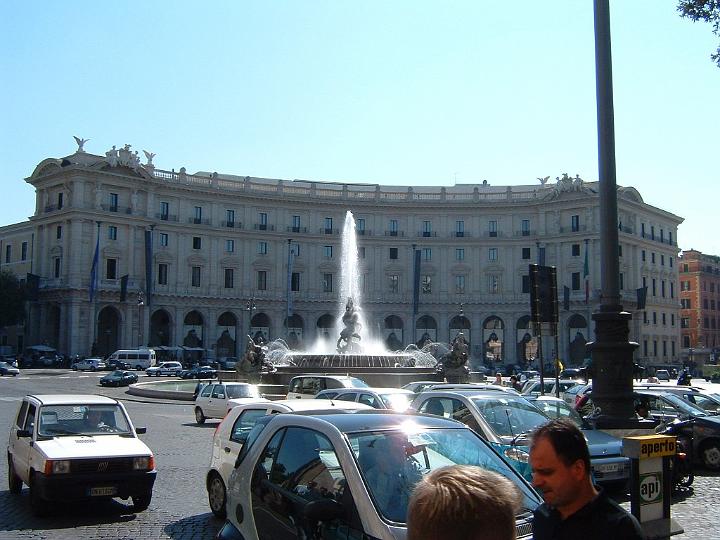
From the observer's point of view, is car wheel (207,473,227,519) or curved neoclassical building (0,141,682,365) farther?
curved neoclassical building (0,141,682,365)

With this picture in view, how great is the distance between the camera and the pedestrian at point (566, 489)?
318 cm

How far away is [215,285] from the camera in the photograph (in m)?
80.2

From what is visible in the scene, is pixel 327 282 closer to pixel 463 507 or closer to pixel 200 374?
pixel 200 374

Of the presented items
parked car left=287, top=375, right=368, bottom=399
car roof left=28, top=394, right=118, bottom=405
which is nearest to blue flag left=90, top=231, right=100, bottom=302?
parked car left=287, top=375, right=368, bottom=399

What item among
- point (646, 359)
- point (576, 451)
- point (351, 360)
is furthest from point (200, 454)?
point (646, 359)

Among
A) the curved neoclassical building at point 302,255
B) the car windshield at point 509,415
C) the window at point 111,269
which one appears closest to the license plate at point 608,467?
the car windshield at point 509,415

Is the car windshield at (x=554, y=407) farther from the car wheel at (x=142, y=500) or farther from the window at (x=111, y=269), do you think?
the window at (x=111, y=269)

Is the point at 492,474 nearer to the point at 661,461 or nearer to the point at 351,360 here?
the point at 661,461

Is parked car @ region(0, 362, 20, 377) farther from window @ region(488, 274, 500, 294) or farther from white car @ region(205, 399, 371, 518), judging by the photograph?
window @ region(488, 274, 500, 294)

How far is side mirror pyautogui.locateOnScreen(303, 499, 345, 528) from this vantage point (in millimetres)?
4645

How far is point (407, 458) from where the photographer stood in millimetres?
5414

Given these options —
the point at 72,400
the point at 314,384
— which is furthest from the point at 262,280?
the point at 72,400

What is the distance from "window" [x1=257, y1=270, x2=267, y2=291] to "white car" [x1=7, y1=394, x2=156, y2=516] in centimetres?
7124

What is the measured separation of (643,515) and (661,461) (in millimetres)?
497
